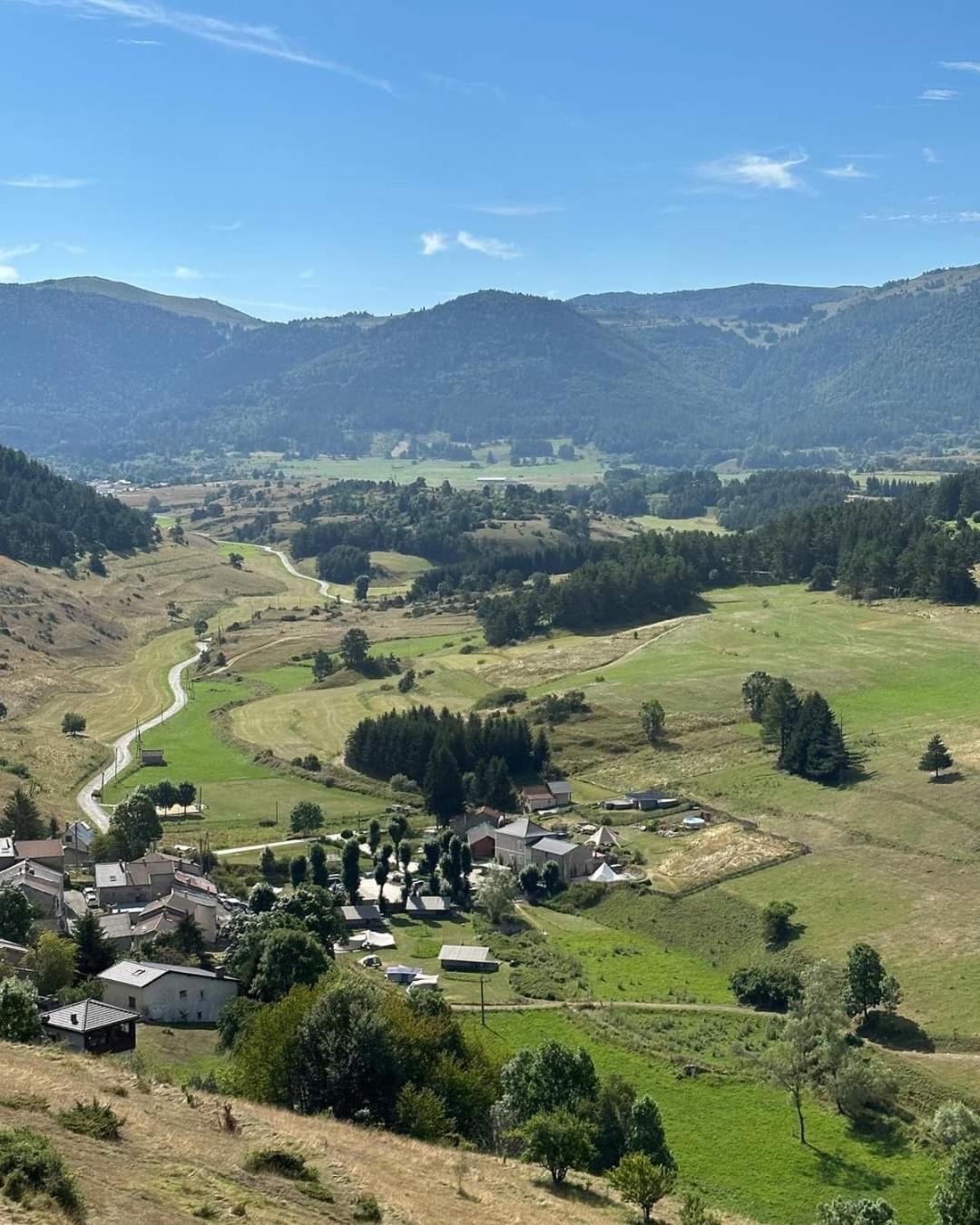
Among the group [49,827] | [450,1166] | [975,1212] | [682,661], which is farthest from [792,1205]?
[682,661]

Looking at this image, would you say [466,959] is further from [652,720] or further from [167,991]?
[652,720]

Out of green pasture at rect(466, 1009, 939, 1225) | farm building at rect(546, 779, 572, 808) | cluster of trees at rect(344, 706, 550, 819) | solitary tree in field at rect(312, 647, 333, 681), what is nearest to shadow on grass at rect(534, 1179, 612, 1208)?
green pasture at rect(466, 1009, 939, 1225)

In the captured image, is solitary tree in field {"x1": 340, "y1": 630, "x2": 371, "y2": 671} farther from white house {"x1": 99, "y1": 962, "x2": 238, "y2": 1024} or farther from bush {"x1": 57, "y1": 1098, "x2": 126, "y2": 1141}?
bush {"x1": 57, "y1": 1098, "x2": 126, "y2": 1141}

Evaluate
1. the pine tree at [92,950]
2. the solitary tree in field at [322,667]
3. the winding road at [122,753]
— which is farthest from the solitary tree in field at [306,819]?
the solitary tree in field at [322,667]

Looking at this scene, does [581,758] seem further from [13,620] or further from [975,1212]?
[13,620]

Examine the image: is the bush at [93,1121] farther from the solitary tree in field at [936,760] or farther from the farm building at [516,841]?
the solitary tree in field at [936,760]
